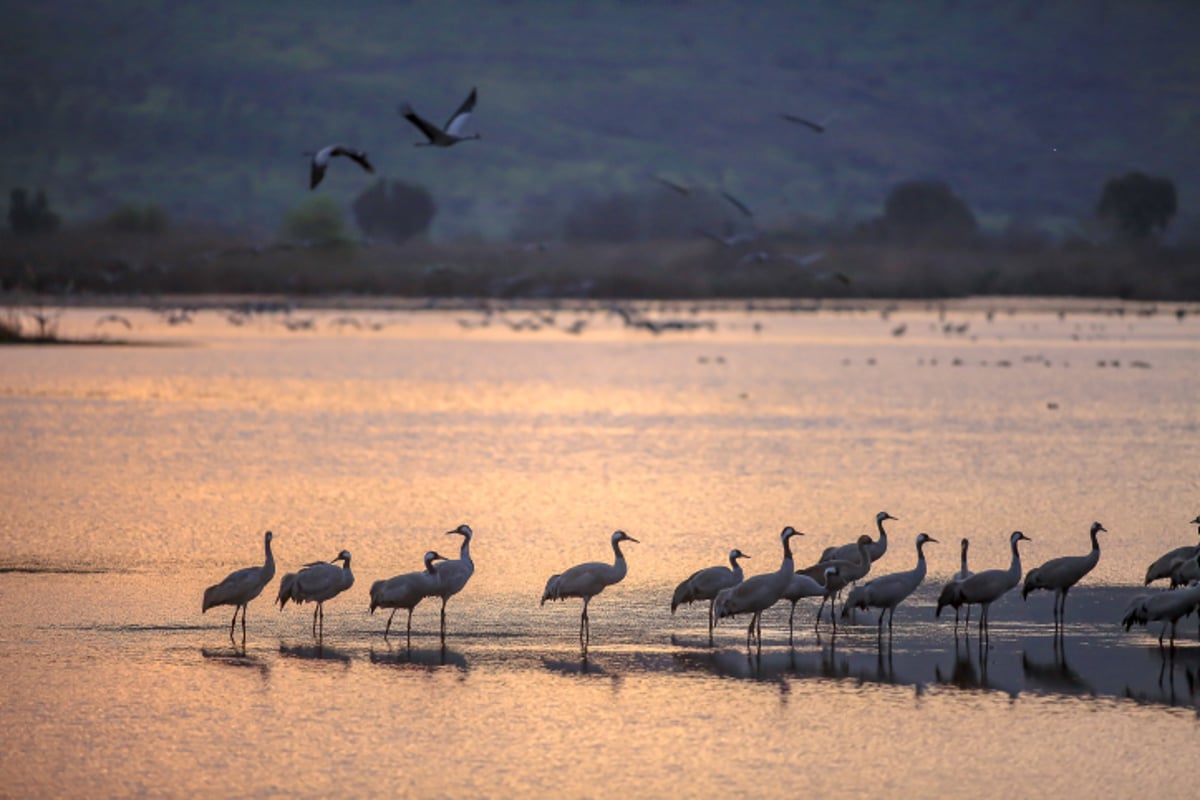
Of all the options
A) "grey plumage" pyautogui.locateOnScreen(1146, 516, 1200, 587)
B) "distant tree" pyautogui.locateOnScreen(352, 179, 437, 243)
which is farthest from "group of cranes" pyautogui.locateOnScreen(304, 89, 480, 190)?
"distant tree" pyautogui.locateOnScreen(352, 179, 437, 243)

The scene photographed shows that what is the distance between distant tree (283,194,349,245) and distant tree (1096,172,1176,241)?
54641mm

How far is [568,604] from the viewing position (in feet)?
52.3

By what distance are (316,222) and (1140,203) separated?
5745 centimetres

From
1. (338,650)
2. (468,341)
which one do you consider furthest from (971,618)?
(468,341)

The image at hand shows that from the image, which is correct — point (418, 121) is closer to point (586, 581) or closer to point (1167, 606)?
point (586, 581)

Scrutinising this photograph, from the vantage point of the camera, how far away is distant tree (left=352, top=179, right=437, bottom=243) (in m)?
153

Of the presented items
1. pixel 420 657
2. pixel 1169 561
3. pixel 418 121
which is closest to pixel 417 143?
pixel 418 121

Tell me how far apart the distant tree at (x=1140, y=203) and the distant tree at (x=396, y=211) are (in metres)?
59.2

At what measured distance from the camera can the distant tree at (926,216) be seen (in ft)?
404

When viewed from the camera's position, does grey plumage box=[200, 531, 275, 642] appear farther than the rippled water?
Yes

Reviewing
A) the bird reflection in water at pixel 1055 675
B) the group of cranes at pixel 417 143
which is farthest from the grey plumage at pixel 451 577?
the bird reflection in water at pixel 1055 675

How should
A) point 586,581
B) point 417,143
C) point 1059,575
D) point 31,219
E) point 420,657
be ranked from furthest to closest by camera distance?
point 31,219, point 1059,575, point 586,581, point 420,657, point 417,143

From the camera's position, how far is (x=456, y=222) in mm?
197250

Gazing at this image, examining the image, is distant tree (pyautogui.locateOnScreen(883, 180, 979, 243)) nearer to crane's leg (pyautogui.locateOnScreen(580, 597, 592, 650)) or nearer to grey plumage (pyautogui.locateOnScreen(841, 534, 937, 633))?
grey plumage (pyautogui.locateOnScreen(841, 534, 937, 633))
